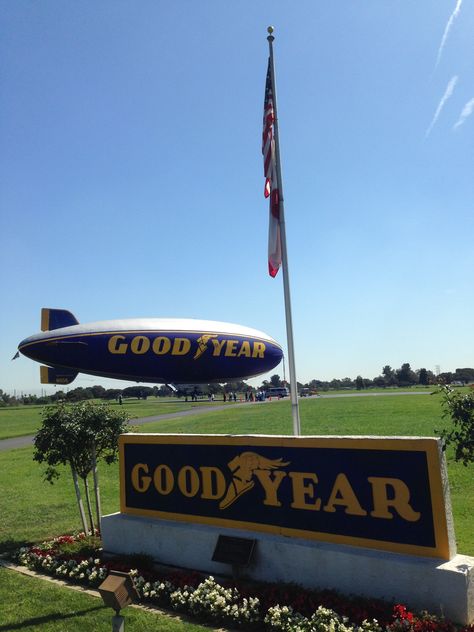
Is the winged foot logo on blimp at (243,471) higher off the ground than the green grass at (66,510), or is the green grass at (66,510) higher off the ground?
A: the winged foot logo on blimp at (243,471)

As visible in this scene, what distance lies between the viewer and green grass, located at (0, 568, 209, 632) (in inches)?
297

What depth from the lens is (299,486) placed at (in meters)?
8.73

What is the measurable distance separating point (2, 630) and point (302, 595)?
185 inches

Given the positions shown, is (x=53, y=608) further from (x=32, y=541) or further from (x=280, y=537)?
(x=32, y=541)

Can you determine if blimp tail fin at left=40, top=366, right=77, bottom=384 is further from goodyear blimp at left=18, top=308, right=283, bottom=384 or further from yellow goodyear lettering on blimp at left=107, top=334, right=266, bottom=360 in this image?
yellow goodyear lettering on blimp at left=107, top=334, right=266, bottom=360

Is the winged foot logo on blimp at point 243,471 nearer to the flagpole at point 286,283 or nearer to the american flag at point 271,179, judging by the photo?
the flagpole at point 286,283

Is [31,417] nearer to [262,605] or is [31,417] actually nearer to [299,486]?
[299,486]

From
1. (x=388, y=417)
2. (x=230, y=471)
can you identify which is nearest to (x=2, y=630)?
(x=230, y=471)

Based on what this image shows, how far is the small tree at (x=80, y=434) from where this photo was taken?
1259 centimetres

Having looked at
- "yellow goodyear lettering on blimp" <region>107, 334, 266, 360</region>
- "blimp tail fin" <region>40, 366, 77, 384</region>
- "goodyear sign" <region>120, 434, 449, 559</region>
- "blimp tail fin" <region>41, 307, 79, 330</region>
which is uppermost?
"blimp tail fin" <region>41, 307, 79, 330</region>

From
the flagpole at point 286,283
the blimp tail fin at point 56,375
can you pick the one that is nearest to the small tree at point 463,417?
the flagpole at point 286,283

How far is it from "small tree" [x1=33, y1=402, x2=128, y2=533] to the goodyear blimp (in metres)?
7.07

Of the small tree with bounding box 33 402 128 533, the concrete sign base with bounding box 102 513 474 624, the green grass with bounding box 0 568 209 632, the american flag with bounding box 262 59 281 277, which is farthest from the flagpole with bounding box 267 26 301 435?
the small tree with bounding box 33 402 128 533

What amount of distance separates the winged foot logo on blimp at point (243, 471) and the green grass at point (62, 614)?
2288 millimetres
